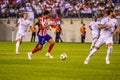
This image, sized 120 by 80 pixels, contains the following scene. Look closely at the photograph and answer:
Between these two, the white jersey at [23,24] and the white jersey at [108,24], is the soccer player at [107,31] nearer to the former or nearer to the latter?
the white jersey at [108,24]

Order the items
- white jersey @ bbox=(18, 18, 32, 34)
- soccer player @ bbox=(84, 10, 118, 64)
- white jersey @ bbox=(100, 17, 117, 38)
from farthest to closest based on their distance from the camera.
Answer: white jersey @ bbox=(18, 18, 32, 34)
white jersey @ bbox=(100, 17, 117, 38)
soccer player @ bbox=(84, 10, 118, 64)

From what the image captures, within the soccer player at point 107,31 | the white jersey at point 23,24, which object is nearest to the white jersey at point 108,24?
the soccer player at point 107,31

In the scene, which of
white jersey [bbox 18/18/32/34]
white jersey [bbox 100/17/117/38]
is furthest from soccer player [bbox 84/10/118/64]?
white jersey [bbox 18/18/32/34]

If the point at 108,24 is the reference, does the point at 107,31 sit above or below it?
below

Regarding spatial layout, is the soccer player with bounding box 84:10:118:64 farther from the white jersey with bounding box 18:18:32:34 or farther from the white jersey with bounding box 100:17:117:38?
the white jersey with bounding box 18:18:32:34

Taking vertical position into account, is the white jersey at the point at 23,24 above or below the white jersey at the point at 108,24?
below

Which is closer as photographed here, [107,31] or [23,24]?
[107,31]

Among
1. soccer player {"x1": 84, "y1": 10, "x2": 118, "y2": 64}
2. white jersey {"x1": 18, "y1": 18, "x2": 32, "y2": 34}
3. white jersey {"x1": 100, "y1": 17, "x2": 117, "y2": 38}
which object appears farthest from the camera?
white jersey {"x1": 18, "y1": 18, "x2": 32, "y2": 34}

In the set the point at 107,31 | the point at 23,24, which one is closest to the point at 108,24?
the point at 107,31

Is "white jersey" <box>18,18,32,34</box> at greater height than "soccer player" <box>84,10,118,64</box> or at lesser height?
lesser

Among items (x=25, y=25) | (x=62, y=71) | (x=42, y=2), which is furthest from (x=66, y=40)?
(x=62, y=71)

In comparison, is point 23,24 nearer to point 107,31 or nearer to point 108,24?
point 107,31

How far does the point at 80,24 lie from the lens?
5569cm

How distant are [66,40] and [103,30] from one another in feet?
104
